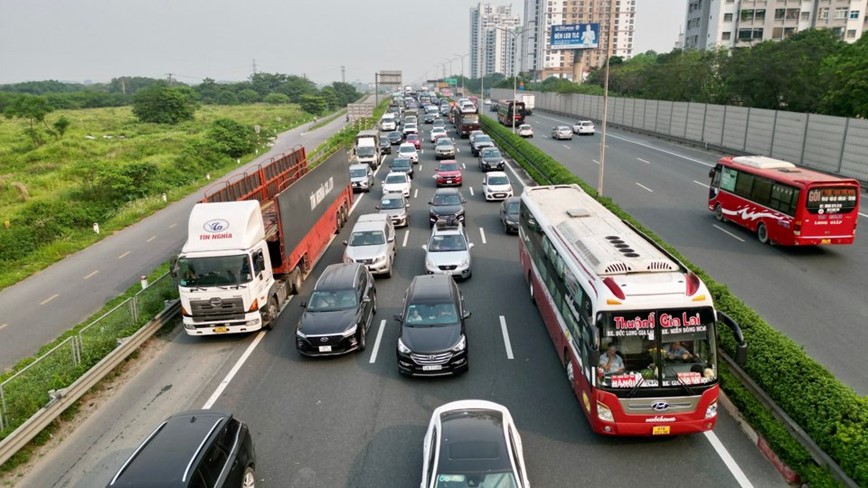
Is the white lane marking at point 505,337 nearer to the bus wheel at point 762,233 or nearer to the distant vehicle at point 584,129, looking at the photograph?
the bus wheel at point 762,233

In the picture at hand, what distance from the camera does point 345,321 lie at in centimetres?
1435

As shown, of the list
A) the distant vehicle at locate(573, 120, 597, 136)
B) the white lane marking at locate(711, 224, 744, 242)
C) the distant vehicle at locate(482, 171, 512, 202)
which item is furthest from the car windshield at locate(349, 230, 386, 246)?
the distant vehicle at locate(573, 120, 597, 136)

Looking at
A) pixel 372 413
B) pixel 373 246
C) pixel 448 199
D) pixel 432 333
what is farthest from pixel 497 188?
pixel 372 413

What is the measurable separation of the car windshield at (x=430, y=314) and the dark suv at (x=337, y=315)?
4.91ft

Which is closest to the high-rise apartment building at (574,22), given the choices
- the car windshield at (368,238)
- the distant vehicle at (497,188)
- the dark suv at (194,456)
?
the distant vehicle at (497,188)

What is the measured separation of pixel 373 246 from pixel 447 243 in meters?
2.70

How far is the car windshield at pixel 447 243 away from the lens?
788 inches

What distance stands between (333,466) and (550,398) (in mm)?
4853

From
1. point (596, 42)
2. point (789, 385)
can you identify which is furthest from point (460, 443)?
A: point (596, 42)

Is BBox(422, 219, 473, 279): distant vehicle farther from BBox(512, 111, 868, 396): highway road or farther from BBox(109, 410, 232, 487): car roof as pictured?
BBox(109, 410, 232, 487): car roof

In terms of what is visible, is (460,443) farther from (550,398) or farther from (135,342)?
(135,342)

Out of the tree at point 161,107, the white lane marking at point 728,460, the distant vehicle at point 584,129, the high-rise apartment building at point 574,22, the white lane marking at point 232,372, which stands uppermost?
the high-rise apartment building at point 574,22

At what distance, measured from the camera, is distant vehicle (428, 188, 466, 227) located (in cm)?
2584

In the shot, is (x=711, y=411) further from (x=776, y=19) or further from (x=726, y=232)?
(x=776, y=19)
